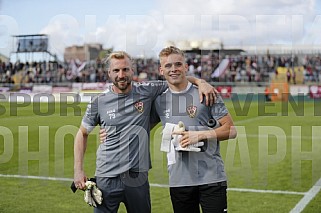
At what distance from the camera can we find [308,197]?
7.65m

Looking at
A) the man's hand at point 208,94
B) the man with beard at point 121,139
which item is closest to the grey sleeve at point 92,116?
the man with beard at point 121,139

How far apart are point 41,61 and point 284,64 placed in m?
22.0

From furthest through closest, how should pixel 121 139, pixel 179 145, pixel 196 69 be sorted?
pixel 196 69
pixel 121 139
pixel 179 145

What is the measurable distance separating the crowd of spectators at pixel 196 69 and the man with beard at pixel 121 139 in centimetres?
3643

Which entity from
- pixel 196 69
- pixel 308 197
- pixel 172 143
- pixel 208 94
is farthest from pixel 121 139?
pixel 196 69

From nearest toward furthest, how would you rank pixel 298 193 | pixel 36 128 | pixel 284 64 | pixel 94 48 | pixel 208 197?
pixel 208 197 → pixel 298 193 → pixel 36 128 → pixel 284 64 → pixel 94 48

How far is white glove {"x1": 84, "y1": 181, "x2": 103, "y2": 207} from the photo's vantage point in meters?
4.20

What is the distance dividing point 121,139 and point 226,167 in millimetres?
5955

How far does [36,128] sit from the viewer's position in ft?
54.7

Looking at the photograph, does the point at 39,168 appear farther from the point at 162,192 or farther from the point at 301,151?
the point at 301,151

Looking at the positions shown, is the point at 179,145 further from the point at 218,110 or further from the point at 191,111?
the point at 218,110

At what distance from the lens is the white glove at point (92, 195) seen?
420cm

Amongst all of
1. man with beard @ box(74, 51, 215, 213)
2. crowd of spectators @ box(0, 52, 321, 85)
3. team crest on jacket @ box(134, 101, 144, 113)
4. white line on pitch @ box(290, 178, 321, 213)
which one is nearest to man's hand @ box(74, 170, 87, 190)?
man with beard @ box(74, 51, 215, 213)

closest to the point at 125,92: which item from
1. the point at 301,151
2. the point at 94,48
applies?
the point at 301,151
